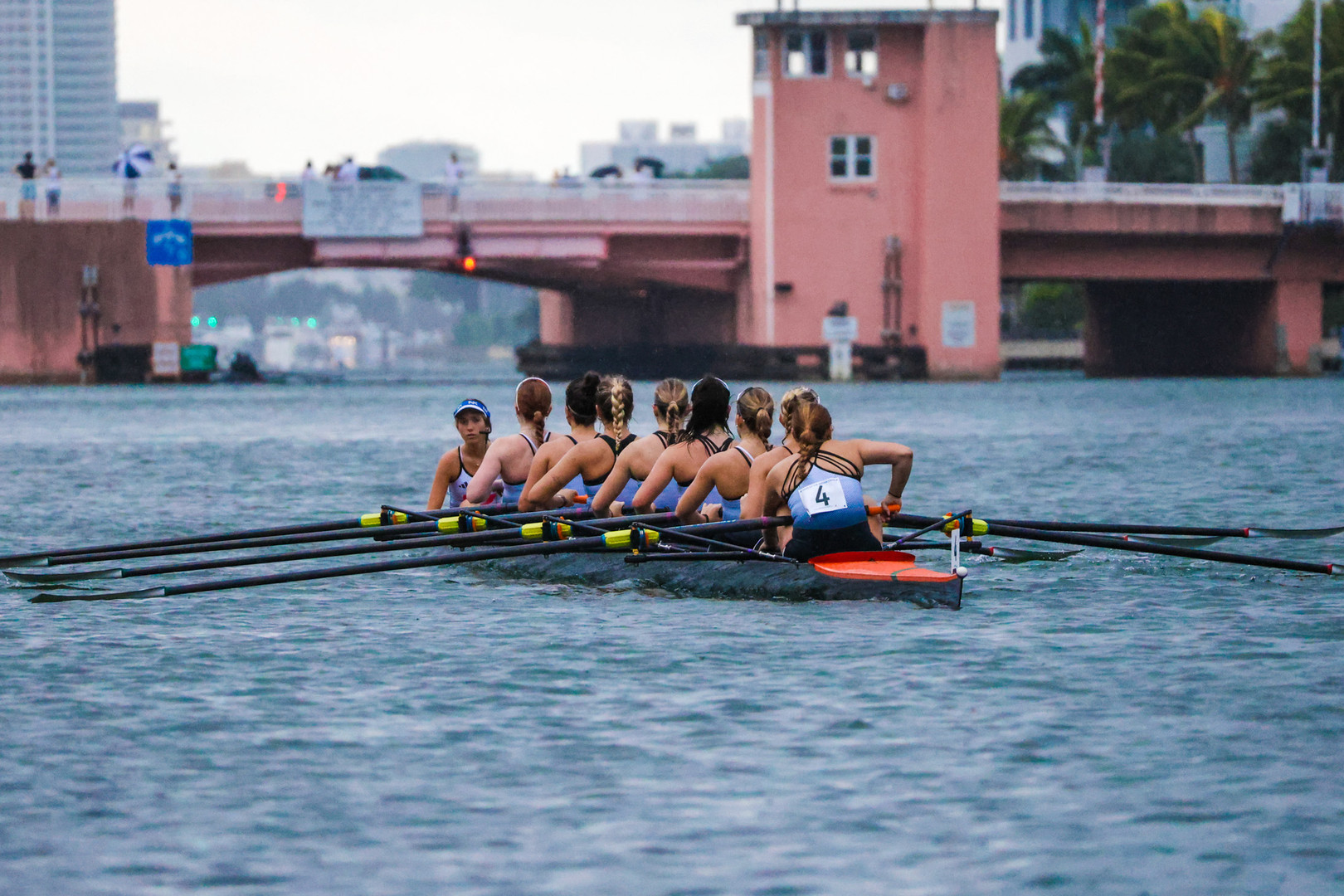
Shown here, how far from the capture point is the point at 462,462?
16688 mm

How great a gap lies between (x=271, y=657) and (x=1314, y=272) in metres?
62.4

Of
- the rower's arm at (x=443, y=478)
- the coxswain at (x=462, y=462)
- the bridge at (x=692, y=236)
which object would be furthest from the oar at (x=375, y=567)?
the bridge at (x=692, y=236)

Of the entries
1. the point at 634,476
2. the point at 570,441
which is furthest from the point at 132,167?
the point at 634,476

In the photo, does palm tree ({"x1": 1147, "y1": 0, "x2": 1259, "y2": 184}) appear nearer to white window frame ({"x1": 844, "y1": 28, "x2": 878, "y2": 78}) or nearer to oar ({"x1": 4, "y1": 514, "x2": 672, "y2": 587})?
white window frame ({"x1": 844, "y1": 28, "x2": 878, "y2": 78})

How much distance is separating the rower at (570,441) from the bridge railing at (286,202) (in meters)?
48.3

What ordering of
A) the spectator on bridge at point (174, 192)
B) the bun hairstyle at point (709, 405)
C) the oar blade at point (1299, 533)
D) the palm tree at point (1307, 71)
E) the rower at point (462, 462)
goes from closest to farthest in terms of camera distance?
1. the bun hairstyle at point (709, 405)
2. the rower at point (462, 462)
3. the oar blade at point (1299, 533)
4. the spectator on bridge at point (174, 192)
5. the palm tree at point (1307, 71)

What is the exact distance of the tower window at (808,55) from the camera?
66.9 m

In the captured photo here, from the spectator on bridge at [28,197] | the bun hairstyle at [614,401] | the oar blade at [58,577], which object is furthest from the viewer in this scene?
the spectator on bridge at [28,197]

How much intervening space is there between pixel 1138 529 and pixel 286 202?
52.2 m

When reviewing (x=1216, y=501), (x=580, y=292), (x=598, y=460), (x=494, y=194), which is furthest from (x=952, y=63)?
(x=598, y=460)

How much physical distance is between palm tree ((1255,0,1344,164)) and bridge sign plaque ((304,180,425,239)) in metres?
33.0

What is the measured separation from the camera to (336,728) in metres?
10.0

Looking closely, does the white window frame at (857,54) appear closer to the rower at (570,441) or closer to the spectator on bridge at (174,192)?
the spectator on bridge at (174,192)

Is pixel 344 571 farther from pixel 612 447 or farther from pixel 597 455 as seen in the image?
pixel 612 447
